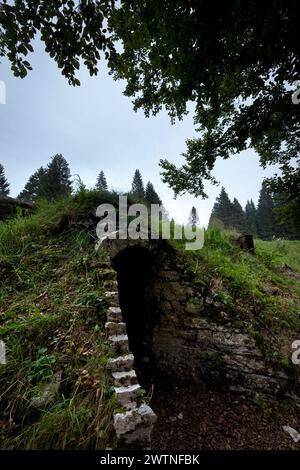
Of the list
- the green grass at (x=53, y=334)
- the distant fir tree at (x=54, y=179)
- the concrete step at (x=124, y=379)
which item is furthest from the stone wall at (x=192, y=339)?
the distant fir tree at (x=54, y=179)

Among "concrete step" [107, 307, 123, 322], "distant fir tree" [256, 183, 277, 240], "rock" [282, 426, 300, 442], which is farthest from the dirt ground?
"distant fir tree" [256, 183, 277, 240]

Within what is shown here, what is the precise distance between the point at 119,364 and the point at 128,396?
355 millimetres

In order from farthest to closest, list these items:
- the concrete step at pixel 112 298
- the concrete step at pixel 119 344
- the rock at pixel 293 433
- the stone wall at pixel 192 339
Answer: the stone wall at pixel 192 339 → the rock at pixel 293 433 → the concrete step at pixel 112 298 → the concrete step at pixel 119 344

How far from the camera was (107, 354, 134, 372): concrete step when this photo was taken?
2.51 meters

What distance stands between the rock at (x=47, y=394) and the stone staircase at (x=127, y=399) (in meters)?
0.53

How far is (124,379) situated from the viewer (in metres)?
2.40

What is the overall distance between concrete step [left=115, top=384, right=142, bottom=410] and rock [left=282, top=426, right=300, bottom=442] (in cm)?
290

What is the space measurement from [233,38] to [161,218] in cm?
447

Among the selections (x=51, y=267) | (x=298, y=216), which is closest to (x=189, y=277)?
(x=298, y=216)

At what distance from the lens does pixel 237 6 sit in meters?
2.25

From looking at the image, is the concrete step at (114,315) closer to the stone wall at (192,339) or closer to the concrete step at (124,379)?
the concrete step at (124,379)

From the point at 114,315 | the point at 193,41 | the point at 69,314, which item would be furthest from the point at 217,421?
the point at 193,41

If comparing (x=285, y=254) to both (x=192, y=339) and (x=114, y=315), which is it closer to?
(x=192, y=339)

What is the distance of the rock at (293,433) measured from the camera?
345 cm
